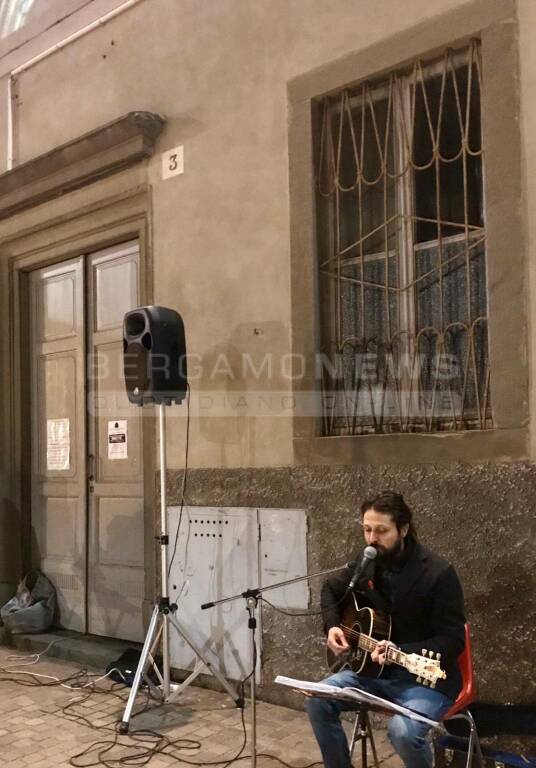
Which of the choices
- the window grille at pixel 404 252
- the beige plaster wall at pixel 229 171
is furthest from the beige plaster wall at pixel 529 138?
the beige plaster wall at pixel 229 171

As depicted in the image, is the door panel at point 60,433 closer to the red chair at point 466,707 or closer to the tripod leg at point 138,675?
the tripod leg at point 138,675

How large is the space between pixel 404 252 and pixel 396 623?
6.79ft

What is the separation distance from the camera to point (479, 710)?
3273 mm

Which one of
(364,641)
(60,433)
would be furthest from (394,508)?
(60,433)

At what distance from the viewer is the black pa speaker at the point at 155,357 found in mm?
4363

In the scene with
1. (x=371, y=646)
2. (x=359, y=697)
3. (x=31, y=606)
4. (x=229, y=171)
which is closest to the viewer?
(x=359, y=697)

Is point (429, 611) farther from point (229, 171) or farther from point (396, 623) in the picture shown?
point (229, 171)

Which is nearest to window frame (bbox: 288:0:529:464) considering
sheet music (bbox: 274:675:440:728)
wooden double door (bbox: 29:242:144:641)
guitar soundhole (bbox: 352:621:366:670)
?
guitar soundhole (bbox: 352:621:366:670)

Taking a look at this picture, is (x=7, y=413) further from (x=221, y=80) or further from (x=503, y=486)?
(x=503, y=486)

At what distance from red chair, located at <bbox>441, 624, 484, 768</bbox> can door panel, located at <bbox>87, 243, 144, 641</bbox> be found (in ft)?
9.65

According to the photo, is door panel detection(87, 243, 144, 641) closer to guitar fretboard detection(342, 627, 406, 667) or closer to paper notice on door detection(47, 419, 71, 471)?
paper notice on door detection(47, 419, 71, 471)

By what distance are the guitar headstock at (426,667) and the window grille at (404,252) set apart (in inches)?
51.7

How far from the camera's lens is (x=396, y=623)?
307 cm

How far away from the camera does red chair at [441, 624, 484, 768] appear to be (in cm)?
283
